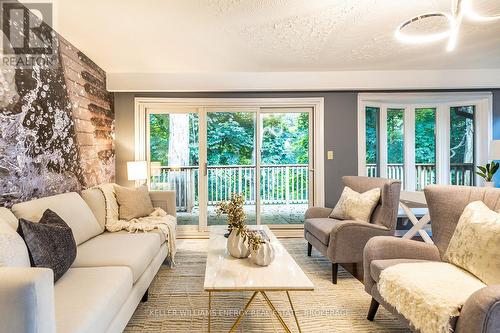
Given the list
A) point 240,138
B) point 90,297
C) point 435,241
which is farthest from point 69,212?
point 435,241

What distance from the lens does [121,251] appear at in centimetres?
211

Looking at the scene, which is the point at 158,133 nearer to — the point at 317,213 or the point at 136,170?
the point at 136,170

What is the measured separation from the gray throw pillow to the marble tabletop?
4.45 feet

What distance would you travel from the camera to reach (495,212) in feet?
5.50

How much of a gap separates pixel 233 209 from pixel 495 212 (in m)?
1.65

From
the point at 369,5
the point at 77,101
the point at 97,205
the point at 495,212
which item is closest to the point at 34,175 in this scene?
the point at 97,205

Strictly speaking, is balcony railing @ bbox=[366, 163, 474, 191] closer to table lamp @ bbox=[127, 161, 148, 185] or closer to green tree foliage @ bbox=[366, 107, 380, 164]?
green tree foliage @ bbox=[366, 107, 380, 164]

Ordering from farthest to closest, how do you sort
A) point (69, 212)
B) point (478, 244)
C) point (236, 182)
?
point (236, 182) < point (69, 212) < point (478, 244)

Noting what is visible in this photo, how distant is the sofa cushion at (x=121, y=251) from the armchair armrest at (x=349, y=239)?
5.30ft

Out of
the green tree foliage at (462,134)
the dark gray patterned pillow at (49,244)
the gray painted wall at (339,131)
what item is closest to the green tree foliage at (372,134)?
the gray painted wall at (339,131)

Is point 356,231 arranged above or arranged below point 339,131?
below

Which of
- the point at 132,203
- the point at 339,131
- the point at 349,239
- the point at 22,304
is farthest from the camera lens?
the point at 339,131

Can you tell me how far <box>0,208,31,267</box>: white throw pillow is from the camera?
1.32 metres

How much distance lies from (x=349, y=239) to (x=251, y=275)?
4.18 feet
